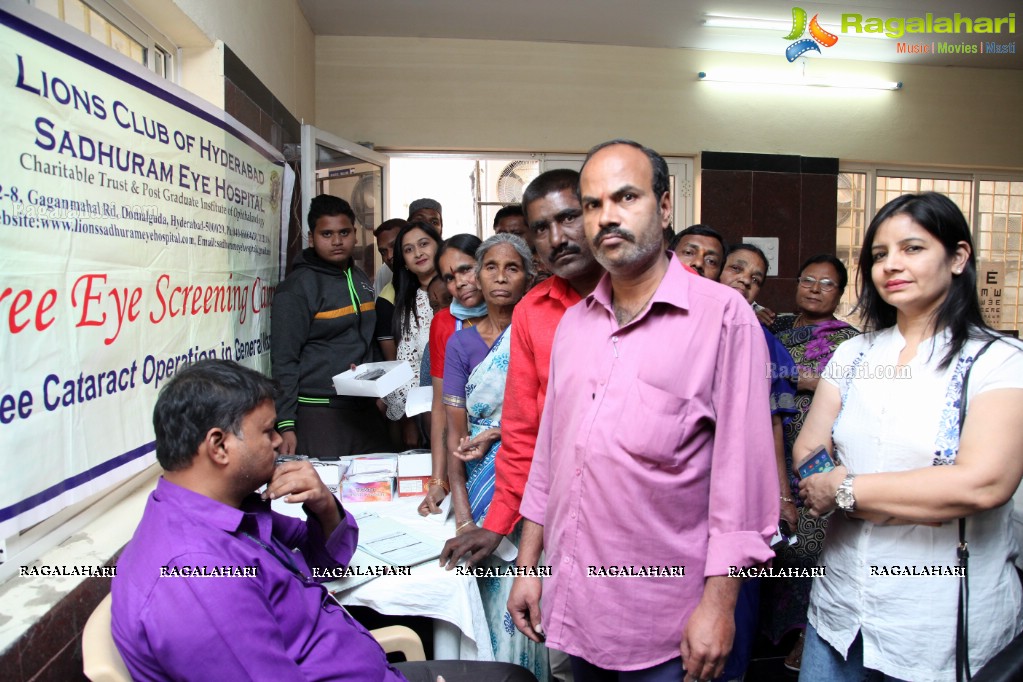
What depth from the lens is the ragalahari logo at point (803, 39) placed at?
4855mm

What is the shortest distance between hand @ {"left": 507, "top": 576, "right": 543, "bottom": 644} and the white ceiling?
4377 millimetres

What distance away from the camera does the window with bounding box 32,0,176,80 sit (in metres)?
1.70

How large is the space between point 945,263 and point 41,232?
182 cm

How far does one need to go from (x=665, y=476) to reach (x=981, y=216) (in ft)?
22.5

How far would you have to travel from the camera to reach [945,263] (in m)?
1.29

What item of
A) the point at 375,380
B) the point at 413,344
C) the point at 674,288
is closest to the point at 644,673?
the point at 674,288

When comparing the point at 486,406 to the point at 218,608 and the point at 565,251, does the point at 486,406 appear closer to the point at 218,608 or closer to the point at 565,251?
the point at 565,251

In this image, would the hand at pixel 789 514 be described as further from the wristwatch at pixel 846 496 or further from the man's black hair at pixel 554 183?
the man's black hair at pixel 554 183

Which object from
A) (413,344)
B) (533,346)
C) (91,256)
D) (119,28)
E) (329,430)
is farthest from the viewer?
(413,344)

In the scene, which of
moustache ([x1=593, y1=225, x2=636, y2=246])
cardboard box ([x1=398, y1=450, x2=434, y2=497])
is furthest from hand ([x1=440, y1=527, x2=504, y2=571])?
moustache ([x1=593, y1=225, x2=636, y2=246])

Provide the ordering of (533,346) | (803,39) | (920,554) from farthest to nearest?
(803,39)
(533,346)
(920,554)

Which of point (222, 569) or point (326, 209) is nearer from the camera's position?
point (222, 569)

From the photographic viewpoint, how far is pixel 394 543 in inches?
72.4

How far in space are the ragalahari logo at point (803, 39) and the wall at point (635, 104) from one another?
24 cm
